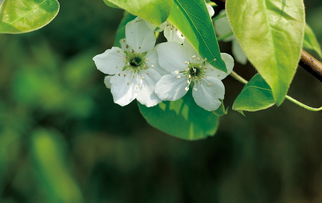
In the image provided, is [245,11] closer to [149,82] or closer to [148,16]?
[148,16]

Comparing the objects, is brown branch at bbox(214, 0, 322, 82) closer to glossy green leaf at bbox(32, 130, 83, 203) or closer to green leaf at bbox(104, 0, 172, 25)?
green leaf at bbox(104, 0, 172, 25)

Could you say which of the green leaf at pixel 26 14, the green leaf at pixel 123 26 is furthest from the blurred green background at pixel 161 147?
the green leaf at pixel 26 14

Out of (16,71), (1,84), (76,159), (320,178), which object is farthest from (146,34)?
(320,178)

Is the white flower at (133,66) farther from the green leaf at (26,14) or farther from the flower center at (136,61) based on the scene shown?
the green leaf at (26,14)

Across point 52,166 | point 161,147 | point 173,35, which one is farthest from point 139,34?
point 161,147

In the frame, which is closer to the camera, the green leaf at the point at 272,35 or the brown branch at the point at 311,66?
the green leaf at the point at 272,35

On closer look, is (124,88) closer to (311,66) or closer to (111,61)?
(111,61)
